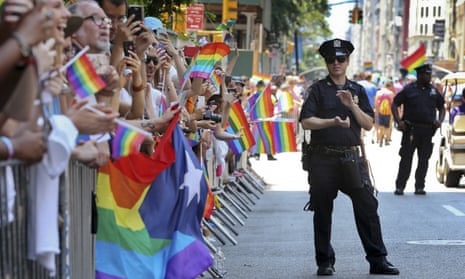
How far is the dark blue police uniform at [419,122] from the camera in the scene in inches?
786

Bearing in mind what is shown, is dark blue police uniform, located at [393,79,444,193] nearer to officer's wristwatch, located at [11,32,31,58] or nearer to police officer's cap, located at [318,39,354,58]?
police officer's cap, located at [318,39,354,58]

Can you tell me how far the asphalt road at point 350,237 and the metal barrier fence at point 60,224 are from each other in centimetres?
357

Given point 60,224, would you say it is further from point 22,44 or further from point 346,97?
point 346,97


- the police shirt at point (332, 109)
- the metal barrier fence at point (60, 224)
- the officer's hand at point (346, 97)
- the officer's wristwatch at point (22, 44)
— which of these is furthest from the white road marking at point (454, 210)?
the officer's wristwatch at point (22, 44)

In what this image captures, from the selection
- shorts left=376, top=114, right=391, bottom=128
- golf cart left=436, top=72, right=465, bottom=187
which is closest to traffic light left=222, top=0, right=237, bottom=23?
shorts left=376, top=114, right=391, bottom=128

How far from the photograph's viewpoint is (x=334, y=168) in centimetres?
1106

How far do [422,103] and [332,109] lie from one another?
9.17 meters

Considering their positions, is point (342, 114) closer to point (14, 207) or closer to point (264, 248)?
point (264, 248)

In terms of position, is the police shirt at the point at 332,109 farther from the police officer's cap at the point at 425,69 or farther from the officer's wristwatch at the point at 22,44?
the police officer's cap at the point at 425,69

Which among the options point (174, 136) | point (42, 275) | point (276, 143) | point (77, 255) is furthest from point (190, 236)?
point (276, 143)

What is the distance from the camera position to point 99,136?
21.9 ft

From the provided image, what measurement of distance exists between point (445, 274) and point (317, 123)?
62.2 inches

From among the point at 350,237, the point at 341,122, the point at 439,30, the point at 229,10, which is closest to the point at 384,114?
the point at 229,10

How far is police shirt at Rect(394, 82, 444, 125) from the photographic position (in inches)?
786
